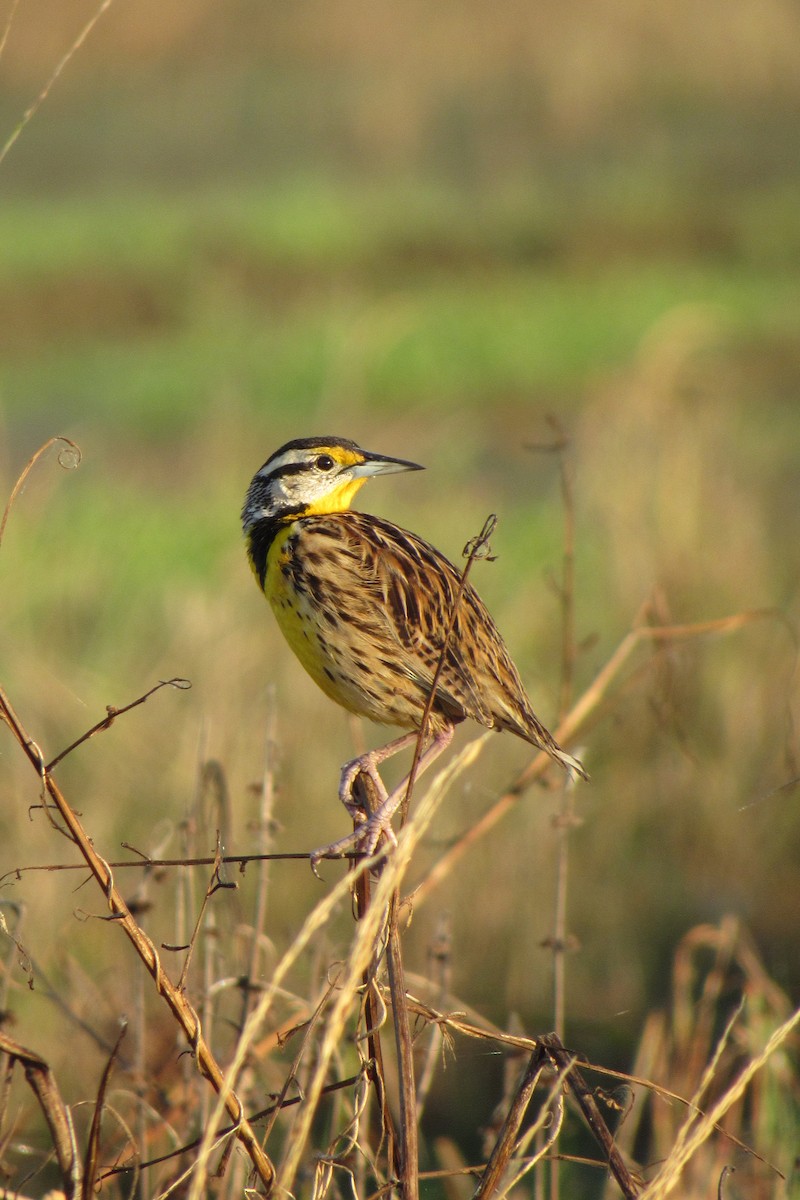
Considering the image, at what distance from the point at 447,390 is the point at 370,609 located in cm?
1268

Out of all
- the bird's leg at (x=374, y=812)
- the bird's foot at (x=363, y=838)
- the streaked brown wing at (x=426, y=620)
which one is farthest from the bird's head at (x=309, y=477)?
the bird's foot at (x=363, y=838)

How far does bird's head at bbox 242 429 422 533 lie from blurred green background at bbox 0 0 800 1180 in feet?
1.61

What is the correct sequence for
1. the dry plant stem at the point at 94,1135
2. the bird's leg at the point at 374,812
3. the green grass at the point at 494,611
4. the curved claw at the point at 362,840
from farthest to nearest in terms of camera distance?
1. the green grass at the point at 494,611
2. the bird's leg at the point at 374,812
3. the curved claw at the point at 362,840
4. the dry plant stem at the point at 94,1135

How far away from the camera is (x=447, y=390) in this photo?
50.5ft

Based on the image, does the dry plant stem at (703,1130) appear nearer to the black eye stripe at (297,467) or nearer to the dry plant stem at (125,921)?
the dry plant stem at (125,921)

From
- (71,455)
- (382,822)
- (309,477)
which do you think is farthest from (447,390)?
(71,455)

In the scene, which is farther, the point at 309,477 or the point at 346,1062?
the point at 346,1062

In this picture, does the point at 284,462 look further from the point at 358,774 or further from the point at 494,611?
the point at 494,611

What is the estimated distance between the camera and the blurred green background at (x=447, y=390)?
573 cm

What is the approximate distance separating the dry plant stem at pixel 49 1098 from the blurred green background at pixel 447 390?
0.92 m

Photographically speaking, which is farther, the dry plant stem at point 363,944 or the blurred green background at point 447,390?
the blurred green background at point 447,390

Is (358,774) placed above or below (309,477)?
below

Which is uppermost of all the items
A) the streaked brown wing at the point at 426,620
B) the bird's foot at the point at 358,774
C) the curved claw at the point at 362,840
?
the streaked brown wing at the point at 426,620

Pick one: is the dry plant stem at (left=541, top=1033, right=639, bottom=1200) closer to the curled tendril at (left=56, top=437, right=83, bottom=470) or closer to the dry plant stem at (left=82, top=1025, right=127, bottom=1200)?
the dry plant stem at (left=82, top=1025, right=127, bottom=1200)
